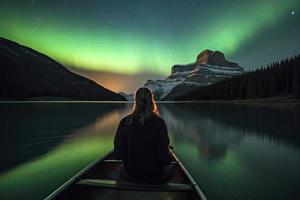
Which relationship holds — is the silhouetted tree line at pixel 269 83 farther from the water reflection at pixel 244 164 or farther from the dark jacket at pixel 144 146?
the dark jacket at pixel 144 146

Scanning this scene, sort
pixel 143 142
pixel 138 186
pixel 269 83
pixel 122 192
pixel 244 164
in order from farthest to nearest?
pixel 269 83 < pixel 244 164 < pixel 122 192 < pixel 138 186 < pixel 143 142

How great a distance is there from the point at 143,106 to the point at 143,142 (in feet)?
2.47

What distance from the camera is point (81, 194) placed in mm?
5152

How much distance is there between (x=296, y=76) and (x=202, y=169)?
10183 cm

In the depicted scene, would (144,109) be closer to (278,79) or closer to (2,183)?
(2,183)

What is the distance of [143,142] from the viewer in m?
4.62

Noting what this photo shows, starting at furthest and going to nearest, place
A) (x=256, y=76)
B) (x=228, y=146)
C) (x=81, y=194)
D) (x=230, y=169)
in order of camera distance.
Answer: (x=256, y=76), (x=228, y=146), (x=230, y=169), (x=81, y=194)

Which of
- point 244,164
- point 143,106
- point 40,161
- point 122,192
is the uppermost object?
point 143,106

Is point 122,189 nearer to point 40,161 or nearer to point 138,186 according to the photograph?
point 138,186

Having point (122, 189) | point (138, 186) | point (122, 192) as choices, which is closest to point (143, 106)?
point (138, 186)

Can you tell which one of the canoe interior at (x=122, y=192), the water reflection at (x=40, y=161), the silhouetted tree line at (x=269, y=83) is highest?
the silhouetted tree line at (x=269, y=83)

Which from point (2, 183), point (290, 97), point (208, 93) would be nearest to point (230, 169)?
point (2, 183)

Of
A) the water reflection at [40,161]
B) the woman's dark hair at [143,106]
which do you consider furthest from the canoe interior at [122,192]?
the water reflection at [40,161]

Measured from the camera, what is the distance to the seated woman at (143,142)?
4602 millimetres
